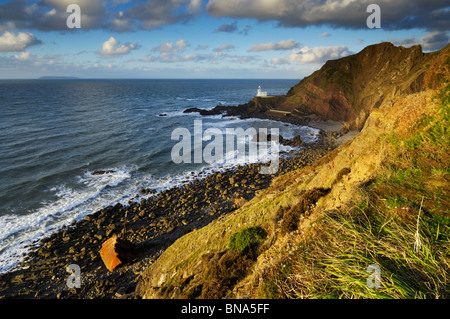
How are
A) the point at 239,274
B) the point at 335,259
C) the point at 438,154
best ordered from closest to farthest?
1. the point at 335,259
2. the point at 239,274
3. the point at 438,154

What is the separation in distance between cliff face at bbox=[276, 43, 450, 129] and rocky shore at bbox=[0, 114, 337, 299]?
108 feet

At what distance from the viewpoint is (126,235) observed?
15539 millimetres

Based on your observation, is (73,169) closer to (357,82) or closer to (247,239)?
(247,239)

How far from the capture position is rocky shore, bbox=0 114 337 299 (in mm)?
11711

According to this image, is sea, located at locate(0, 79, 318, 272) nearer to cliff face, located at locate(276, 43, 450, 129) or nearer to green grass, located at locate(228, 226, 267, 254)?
cliff face, located at locate(276, 43, 450, 129)

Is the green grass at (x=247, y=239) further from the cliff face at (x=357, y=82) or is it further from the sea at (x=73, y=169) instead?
the cliff face at (x=357, y=82)

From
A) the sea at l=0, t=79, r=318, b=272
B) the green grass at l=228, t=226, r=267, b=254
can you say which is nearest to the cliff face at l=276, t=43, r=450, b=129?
the sea at l=0, t=79, r=318, b=272

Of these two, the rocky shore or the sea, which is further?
the sea

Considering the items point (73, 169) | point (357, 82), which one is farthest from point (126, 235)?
point (357, 82)

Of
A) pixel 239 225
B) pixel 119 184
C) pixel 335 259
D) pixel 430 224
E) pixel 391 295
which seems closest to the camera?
pixel 391 295

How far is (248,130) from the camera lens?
4594cm
